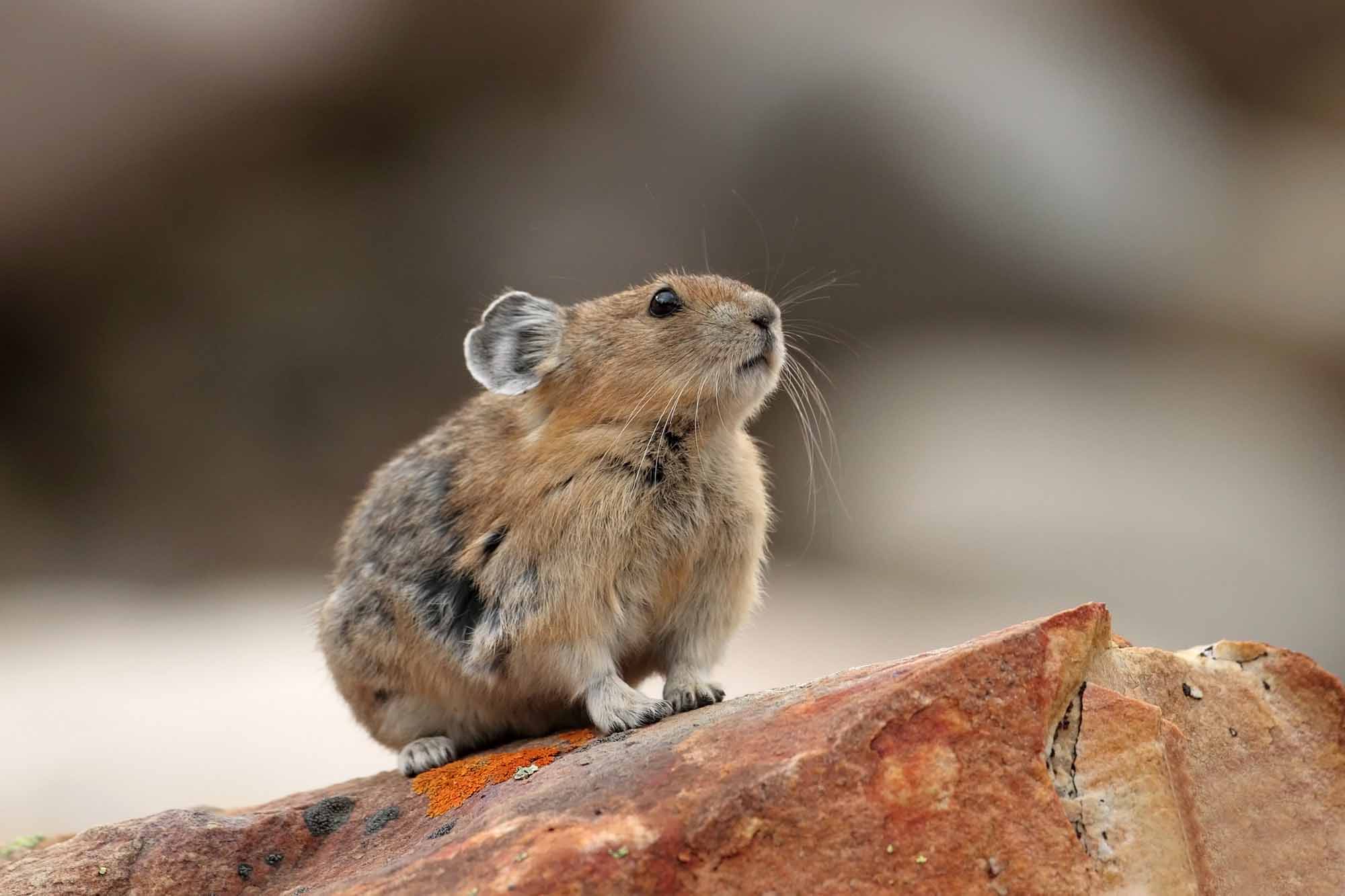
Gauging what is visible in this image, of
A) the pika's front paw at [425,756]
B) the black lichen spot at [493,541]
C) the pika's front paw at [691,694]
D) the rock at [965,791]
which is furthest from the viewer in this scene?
the pika's front paw at [425,756]

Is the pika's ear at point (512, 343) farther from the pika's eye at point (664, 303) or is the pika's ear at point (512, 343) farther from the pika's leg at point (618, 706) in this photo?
the pika's leg at point (618, 706)

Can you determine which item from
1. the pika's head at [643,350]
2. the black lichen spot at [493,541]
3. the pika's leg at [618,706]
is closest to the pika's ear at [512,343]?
the pika's head at [643,350]

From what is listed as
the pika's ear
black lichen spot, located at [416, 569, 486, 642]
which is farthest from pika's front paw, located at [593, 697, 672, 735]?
the pika's ear

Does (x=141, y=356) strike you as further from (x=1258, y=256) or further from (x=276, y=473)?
(x=1258, y=256)

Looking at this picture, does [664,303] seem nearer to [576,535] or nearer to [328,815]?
[576,535]

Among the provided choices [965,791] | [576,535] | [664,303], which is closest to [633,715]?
[576,535]

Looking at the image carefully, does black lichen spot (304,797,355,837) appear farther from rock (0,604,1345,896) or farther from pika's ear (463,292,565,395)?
pika's ear (463,292,565,395)
